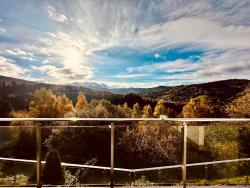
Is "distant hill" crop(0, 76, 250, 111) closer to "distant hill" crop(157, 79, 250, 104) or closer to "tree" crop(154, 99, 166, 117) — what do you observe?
→ "distant hill" crop(157, 79, 250, 104)

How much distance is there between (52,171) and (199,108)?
49.4 m

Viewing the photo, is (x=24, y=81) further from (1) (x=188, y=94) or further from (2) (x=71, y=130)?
(2) (x=71, y=130)

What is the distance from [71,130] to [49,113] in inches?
2148

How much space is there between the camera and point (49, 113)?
57344mm

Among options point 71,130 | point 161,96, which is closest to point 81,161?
point 71,130

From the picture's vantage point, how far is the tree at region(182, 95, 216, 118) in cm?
5025

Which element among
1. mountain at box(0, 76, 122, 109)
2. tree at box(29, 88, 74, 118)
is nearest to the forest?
mountain at box(0, 76, 122, 109)

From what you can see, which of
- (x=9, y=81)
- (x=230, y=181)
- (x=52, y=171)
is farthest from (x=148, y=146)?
(x=9, y=81)

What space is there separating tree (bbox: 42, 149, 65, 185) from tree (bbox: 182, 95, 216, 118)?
47.4 m

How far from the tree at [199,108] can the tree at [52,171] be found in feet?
155

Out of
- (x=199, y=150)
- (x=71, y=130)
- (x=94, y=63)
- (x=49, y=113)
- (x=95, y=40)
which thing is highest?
(x=95, y=40)

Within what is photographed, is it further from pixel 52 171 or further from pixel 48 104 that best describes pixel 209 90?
pixel 52 171

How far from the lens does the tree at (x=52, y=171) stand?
13.2 ft

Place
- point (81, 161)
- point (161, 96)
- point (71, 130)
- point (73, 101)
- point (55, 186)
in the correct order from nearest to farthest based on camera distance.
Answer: point (55, 186)
point (71, 130)
point (81, 161)
point (161, 96)
point (73, 101)
